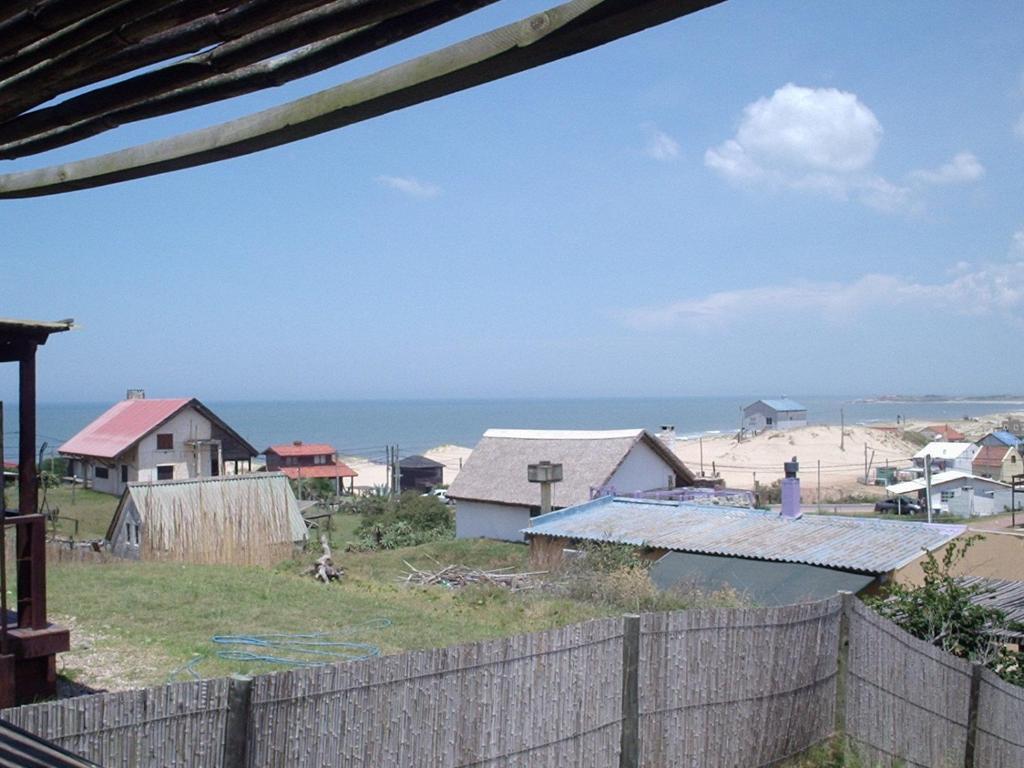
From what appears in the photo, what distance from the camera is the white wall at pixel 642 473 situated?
29531 mm

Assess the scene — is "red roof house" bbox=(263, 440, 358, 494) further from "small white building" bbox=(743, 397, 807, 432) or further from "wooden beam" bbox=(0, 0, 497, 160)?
"small white building" bbox=(743, 397, 807, 432)

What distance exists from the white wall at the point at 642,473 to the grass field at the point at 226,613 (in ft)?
39.7

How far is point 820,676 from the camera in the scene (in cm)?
654

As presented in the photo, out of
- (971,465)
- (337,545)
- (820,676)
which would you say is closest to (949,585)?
(820,676)

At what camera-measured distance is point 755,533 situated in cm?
1805

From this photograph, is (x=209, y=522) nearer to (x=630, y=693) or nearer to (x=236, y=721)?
(x=630, y=693)

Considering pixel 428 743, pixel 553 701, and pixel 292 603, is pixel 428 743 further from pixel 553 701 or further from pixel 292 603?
pixel 292 603

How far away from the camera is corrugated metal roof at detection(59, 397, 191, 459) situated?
132ft

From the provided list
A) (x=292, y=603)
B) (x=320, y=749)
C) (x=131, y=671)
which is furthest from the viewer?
(x=292, y=603)

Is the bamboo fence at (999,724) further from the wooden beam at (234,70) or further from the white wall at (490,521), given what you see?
the white wall at (490,521)

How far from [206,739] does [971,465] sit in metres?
66.0

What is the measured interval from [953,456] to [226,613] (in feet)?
198

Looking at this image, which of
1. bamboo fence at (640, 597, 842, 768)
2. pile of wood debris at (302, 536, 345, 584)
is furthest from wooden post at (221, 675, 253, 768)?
pile of wood debris at (302, 536, 345, 584)

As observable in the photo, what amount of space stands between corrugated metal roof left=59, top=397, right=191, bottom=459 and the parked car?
33503 mm
